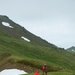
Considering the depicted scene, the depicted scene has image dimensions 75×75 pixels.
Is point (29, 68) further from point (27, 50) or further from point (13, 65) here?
point (27, 50)

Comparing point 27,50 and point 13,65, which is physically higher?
point 27,50

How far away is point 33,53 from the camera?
13875 cm

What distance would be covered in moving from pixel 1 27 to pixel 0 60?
89.3 meters

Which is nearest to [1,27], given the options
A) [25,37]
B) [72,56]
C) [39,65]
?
[25,37]

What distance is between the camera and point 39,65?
99.8 metres

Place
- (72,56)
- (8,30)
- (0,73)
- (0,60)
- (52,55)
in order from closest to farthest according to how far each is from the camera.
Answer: (0,73) < (0,60) < (52,55) < (72,56) < (8,30)

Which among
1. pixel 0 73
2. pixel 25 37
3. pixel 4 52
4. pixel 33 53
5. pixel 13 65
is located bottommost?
pixel 0 73

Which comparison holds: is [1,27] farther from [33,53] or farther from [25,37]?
[33,53]

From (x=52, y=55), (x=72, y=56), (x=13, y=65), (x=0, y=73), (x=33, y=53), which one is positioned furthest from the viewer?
(x=72, y=56)

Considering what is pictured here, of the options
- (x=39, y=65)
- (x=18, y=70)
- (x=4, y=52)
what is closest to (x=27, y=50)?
(x=4, y=52)

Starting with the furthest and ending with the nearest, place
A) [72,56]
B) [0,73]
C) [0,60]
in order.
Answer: [72,56], [0,60], [0,73]

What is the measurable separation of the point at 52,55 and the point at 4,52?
41.9 metres

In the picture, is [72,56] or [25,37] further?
[25,37]

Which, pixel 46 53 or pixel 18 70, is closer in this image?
pixel 18 70
